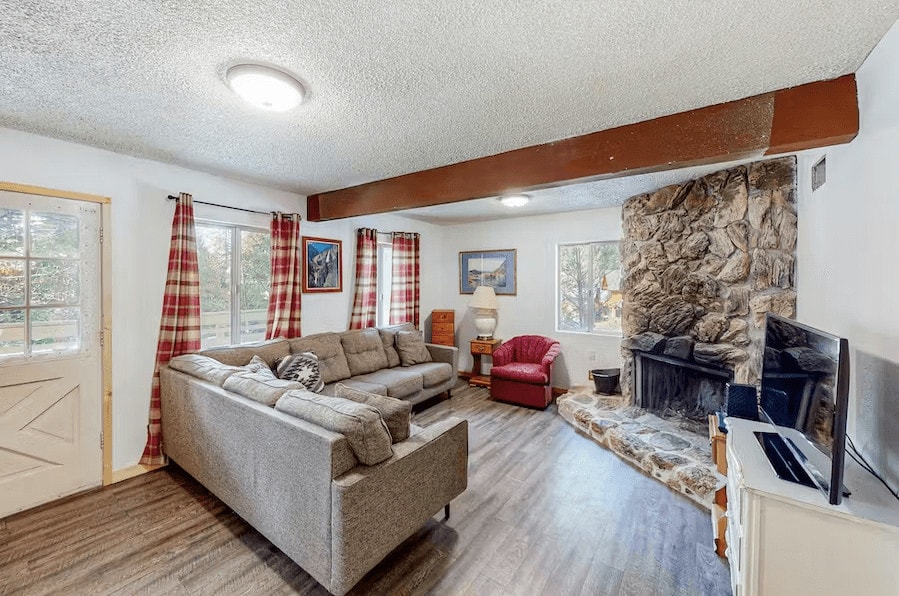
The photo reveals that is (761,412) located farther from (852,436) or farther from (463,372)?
(463,372)

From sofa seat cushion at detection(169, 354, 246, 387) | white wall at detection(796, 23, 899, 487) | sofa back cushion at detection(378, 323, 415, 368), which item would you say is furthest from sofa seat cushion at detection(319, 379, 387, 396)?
white wall at detection(796, 23, 899, 487)

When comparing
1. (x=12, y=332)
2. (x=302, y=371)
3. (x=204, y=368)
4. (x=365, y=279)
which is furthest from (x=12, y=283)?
(x=365, y=279)

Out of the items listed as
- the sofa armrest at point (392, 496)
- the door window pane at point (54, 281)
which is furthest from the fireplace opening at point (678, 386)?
the door window pane at point (54, 281)

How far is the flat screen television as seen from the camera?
121cm

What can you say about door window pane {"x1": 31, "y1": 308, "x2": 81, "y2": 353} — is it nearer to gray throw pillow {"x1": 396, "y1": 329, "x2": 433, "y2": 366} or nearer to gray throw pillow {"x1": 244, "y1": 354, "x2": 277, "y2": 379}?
gray throw pillow {"x1": 244, "y1": 354, "x2": 277, "y2": 379}

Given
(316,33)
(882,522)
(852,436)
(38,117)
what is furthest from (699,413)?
(38,117)

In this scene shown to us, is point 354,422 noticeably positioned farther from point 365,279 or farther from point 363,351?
point 365,279

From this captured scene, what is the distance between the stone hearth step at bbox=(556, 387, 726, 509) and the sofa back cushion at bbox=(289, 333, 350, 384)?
7.84 ft

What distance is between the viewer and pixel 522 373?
14.1 feet

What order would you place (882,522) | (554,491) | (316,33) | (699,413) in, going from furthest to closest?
(699,413), (554,491), (316,33), (882,522)

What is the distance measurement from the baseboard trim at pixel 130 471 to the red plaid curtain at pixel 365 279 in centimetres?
219

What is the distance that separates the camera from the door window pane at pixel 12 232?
7.46 feet

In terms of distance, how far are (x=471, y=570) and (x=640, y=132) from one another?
2.49 m

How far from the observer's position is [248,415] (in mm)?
2012
